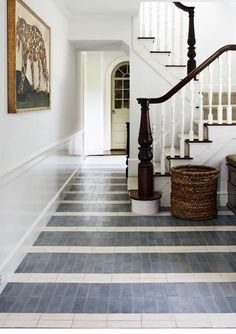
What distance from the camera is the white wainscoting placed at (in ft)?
10.1

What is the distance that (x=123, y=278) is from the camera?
311cm

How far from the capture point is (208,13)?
7891mm

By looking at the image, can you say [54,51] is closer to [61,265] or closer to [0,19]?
[0,19]

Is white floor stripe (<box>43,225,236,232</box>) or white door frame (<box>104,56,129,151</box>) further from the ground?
white door frame (<box>104,56,129,151</box>)

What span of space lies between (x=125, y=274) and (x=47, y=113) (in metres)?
2.20

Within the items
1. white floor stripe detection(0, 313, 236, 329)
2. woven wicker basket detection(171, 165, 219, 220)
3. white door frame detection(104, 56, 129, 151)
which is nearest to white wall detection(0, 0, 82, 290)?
white floor stripe detection(0, 313, 236, 329)

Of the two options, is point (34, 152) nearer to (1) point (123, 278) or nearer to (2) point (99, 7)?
→ (1) point (123, 278)

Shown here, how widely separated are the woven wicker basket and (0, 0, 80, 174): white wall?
1.53 metres

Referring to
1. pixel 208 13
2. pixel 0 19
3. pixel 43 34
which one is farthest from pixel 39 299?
pixel 208 13

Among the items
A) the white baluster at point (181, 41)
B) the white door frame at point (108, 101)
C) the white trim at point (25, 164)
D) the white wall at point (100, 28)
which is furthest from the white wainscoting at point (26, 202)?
the white door frame at point (108, 101)

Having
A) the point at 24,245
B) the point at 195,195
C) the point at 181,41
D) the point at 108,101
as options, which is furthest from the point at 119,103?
the point at 24,245

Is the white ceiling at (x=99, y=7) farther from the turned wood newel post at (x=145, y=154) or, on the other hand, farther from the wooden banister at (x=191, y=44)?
the turned wood newel post at (x=145, y=154)

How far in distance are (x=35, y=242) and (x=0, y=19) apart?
1.96 m

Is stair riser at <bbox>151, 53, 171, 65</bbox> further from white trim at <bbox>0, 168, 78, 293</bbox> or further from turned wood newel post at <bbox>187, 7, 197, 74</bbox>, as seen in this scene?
white trim at <bbox>0, 168, 78, 293</bbox>
